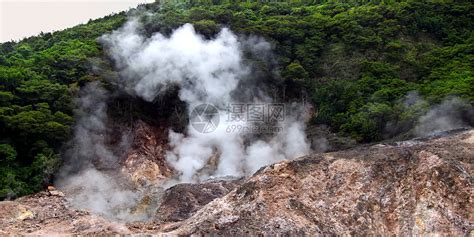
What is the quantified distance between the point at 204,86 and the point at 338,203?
1831 cm

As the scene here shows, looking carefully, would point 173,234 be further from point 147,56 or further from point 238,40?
point 238,40

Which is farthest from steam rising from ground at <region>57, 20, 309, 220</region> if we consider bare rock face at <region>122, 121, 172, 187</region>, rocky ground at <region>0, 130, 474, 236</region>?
rocky ground at <region>0, 130, 474, 236</region>

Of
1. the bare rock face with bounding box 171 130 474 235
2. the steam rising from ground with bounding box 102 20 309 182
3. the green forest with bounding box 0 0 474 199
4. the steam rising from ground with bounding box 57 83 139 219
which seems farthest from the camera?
the steam rising from ground with bounding box 102 20 309 182

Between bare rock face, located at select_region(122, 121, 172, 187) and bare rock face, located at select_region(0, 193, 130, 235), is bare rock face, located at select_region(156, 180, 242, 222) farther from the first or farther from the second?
bare rock face, located at select_region(122, 121, 172, 187)

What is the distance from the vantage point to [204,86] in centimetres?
3541

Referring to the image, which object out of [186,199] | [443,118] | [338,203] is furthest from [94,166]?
[443,118]

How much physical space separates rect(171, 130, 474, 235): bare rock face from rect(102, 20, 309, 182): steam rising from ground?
1078cm

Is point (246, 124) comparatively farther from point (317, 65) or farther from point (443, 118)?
point (443, 118)

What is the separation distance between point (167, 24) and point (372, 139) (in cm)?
1764

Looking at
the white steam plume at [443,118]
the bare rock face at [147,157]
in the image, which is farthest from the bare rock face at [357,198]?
the bare rock face at [147,157]

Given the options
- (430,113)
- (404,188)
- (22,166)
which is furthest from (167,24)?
(404,188)

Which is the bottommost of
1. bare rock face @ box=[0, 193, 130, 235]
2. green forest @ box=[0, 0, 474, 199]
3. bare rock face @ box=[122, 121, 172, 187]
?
bare rock face @ box=[122, 121, 172, 187]

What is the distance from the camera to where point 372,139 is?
31.0 metres

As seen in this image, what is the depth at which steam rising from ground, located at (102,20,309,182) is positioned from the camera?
31594 mm
